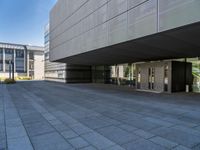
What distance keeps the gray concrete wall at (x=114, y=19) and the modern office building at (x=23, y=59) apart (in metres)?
37.5

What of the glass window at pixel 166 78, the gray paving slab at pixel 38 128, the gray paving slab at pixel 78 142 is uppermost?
the glass window at pixel 166 78

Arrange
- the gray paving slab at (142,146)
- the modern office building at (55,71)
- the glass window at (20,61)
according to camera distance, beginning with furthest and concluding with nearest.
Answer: the glass window at (20,61), the modern office building at (55,71), the gray paving slab at (142,146)

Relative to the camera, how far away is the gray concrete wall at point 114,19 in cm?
711

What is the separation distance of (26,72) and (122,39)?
53.9 meters

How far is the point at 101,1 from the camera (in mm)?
12469

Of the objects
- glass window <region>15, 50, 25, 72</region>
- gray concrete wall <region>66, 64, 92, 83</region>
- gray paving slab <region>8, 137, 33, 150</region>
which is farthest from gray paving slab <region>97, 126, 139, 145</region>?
glass window <region>15, 50, 25, 72</region>

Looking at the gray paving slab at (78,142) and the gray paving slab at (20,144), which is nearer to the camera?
the gray paving slab at (20,144)

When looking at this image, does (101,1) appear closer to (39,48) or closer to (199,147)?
(199,147)

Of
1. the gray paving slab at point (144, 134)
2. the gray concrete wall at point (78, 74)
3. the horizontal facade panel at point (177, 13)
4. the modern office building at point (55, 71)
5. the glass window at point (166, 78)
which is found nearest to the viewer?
the gray paving slab at point (144, 134)

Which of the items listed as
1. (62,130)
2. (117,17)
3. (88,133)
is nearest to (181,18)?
(117,17)

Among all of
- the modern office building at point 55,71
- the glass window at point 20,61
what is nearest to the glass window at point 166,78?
the modern office building at point 55,71

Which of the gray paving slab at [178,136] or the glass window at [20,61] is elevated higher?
the glass window at [20,61]

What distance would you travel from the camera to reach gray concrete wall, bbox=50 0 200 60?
23.3ft

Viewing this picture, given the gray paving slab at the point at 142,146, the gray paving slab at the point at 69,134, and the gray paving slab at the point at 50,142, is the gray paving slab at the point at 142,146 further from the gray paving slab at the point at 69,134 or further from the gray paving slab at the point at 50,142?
the gray paving slab at the point at 69,134
